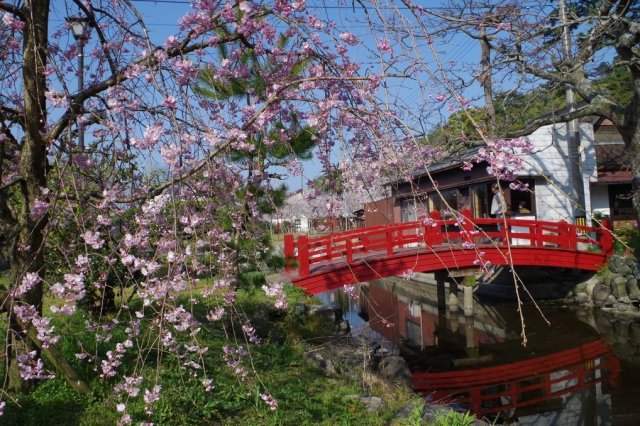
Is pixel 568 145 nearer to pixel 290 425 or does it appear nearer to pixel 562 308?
pixel 562 308

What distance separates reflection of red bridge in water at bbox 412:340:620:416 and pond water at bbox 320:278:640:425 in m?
0.01

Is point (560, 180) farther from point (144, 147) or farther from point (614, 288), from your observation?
point (144, 147)

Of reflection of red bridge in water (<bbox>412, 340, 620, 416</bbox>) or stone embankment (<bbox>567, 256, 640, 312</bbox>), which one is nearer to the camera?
reflection of red bridge in water (<bbox>412, 340, 620, 416</bbox>)

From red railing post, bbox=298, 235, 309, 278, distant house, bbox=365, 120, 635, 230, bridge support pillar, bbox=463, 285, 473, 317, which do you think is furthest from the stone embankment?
red railing post, bbox=298, 235, 309, 278

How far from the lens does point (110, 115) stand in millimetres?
2969

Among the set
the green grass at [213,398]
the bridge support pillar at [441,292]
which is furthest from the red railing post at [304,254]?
the bridge support pillar at [441,292]

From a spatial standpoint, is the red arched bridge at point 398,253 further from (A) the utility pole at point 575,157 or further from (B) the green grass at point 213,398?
(B) the green grass at point 213,398

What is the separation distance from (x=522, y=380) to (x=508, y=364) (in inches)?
36.6

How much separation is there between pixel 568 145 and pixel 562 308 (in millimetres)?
5452

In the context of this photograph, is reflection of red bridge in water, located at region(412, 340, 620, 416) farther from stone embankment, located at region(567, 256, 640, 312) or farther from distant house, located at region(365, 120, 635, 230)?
distant house, located at region(365, 120, 635, 230)

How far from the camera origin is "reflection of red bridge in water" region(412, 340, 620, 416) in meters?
7.51

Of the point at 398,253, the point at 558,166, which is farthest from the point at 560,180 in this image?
the point at 398,253

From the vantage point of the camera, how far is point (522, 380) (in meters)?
8.30

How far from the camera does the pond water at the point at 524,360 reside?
7.03 metres
